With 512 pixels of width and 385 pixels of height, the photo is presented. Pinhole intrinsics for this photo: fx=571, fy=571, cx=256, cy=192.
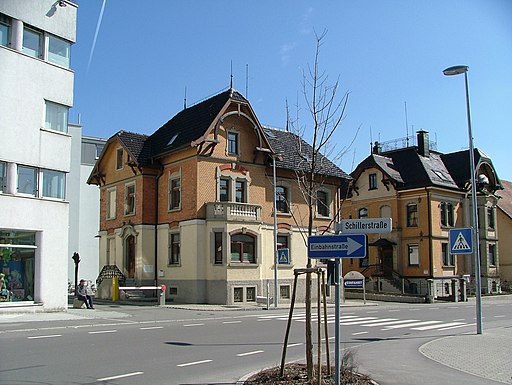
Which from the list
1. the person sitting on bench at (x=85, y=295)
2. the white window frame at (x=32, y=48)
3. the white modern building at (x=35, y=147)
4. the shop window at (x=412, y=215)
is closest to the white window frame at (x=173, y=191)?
the person sitting on bench at (x=85, y=295)

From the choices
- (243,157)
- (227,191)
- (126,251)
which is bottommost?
(126,251)

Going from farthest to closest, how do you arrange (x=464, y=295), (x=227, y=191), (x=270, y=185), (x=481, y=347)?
(x=464, y=295)
(x=270, y=185)
(x=227, y=191)
(x=481, y=347)

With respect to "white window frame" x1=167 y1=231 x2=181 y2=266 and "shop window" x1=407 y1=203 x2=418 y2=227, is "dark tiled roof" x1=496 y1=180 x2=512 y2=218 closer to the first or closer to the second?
"shop window" x1=407 y1=203 x2=418 y2=227

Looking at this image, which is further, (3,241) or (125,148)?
(125,148)

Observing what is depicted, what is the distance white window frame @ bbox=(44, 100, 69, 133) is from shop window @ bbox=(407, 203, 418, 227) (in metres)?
32.9

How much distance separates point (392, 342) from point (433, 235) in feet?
112

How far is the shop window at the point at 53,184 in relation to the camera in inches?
1011

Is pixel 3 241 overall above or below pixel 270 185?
below

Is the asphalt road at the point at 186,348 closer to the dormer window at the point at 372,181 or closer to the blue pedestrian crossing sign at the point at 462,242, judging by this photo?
the blue pedestrian crossing sign at the point at 462,242

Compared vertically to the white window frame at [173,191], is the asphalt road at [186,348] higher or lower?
lower

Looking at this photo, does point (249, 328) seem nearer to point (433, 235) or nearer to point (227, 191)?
point (227, 191)

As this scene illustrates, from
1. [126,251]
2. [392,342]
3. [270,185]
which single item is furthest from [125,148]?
[392,342]

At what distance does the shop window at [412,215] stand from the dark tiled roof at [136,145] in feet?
79.7

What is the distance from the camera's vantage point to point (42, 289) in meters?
25.2
